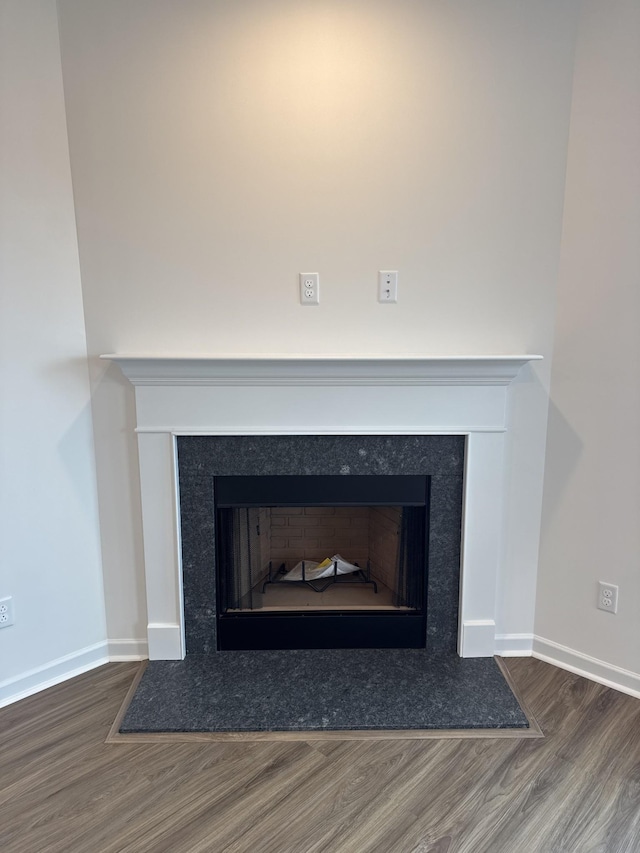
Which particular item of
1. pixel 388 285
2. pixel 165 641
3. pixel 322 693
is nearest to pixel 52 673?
pixel 165 641

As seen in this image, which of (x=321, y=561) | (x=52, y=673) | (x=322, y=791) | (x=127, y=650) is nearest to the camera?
(x=322, y=791)

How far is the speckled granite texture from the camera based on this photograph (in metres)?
1.74

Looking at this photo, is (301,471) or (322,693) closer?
(322,693)

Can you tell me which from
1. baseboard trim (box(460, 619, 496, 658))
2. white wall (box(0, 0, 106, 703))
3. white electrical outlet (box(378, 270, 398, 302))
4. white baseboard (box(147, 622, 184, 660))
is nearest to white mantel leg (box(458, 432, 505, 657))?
baseboard trim (box(460, 619, 496, 658))

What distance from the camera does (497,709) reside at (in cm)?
179

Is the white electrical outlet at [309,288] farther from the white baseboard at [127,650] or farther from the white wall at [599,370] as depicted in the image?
the white baseboard at [127,650]

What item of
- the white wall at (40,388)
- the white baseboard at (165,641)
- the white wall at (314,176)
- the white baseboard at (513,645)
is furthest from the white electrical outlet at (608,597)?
the white wall at (40,388)

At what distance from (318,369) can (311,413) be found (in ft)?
0.58

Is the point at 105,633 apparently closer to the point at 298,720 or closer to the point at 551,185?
the point at 298,720

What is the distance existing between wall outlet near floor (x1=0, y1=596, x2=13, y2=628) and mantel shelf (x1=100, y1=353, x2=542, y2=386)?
2.97 ft

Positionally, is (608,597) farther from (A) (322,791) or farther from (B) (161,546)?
(B) (161,546)

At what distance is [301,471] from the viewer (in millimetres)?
2018

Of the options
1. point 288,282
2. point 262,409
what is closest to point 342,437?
point 262,409

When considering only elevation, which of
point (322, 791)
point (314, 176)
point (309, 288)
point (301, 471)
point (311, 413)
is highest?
point (314, 176)
